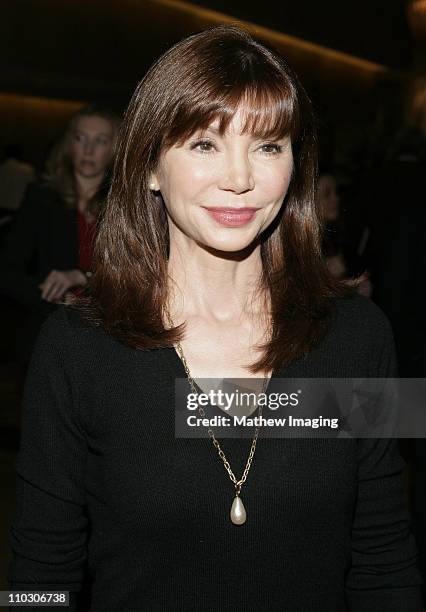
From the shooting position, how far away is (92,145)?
3.83 meters

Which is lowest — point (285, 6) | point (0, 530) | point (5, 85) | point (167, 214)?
point (0, 530)

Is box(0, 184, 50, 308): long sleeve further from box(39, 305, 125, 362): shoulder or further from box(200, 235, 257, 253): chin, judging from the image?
box(200, 235, 257, 253): chin

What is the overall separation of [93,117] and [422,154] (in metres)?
1.37

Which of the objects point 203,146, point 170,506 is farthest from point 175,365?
point 203,146

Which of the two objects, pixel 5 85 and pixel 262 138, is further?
pixel 5 85

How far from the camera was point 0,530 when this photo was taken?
12.4ft

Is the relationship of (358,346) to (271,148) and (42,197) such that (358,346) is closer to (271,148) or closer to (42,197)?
(271,148)

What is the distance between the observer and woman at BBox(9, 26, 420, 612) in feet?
4.78

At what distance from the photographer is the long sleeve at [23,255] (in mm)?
3463

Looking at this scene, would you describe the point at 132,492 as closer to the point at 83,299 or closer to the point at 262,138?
the point at 83,299

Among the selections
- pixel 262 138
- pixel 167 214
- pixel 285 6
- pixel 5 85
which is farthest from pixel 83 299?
pixel 285 6

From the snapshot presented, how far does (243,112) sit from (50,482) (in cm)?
67

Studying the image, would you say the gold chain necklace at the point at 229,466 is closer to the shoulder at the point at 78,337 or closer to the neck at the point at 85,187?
the shoulder at the point at 78,337

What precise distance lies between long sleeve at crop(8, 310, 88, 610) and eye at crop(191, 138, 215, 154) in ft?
1.28
